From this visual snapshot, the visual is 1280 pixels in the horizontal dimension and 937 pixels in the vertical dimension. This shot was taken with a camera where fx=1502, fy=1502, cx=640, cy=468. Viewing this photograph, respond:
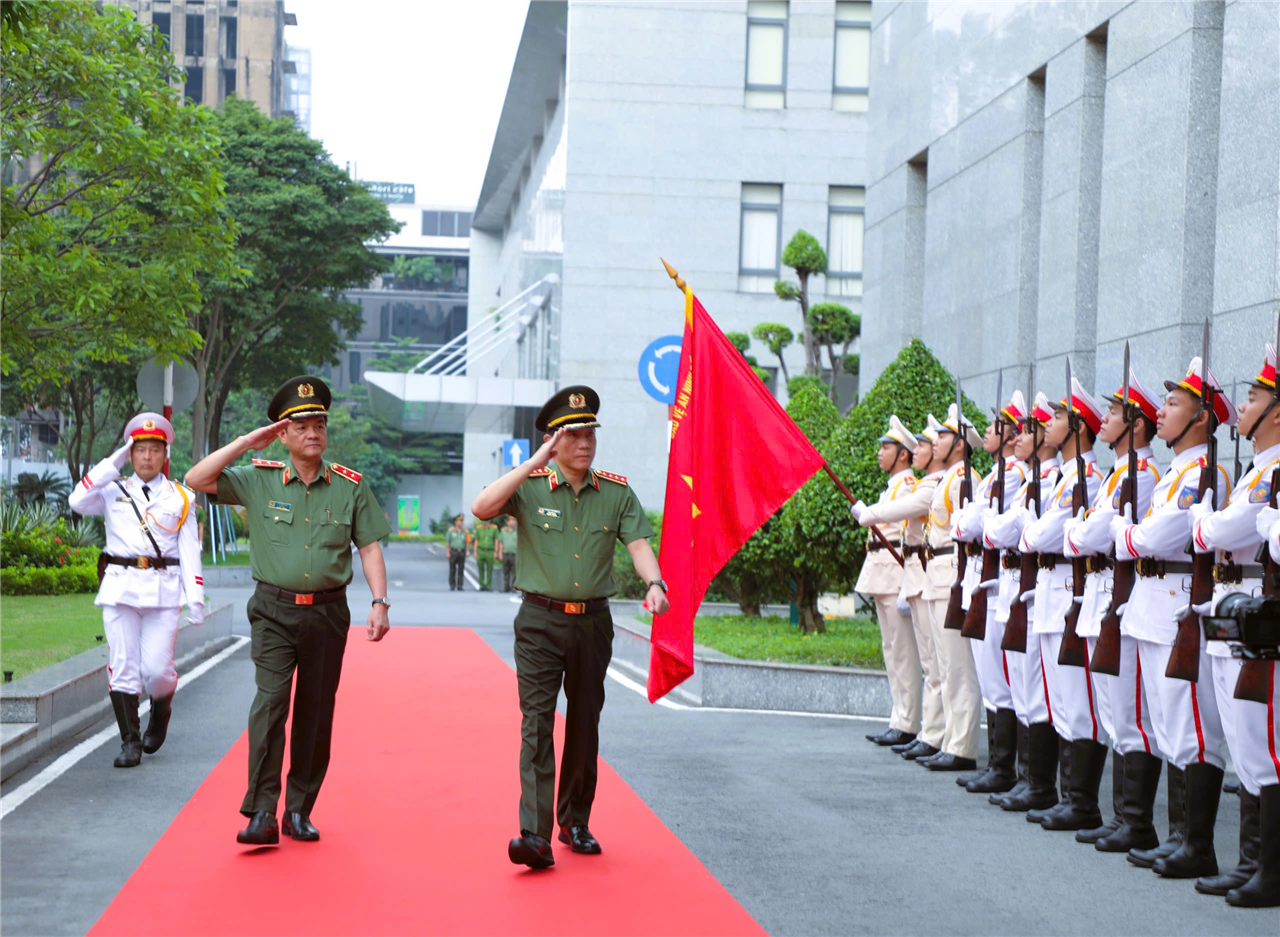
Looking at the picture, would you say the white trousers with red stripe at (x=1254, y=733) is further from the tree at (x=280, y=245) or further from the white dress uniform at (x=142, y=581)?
the tree at (x=280, y=245)

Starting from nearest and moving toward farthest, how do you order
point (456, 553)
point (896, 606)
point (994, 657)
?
1. point (994, 657)
2. point (896, 606)
3. point (456, 553)

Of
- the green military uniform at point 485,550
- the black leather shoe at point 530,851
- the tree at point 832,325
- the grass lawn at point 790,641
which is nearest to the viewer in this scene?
the black leather shoe at point 530,851

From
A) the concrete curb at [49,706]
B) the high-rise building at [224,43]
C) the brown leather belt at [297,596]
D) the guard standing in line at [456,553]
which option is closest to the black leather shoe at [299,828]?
the brown leather belt at [297,596]

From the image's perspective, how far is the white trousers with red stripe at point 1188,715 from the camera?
6672mm

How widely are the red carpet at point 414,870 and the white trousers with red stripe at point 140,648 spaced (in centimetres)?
68

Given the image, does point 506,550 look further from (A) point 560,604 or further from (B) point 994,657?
(A) point 560,604

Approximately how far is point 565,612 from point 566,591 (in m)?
0.09

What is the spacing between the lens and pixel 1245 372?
10672 millimetres

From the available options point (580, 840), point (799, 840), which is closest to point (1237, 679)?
point (799, 840)

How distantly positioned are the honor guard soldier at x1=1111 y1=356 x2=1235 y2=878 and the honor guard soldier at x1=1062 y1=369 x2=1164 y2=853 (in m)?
0.17

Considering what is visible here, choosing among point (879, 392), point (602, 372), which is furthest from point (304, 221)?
point (879, 392)

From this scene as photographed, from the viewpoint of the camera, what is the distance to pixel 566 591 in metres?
6.61

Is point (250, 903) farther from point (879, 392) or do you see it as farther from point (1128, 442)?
point (879, 392)

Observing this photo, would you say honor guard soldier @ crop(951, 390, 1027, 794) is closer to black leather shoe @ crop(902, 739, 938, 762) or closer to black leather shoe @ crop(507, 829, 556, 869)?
black leather shoe @ crop(902, 739, 938, 762)
